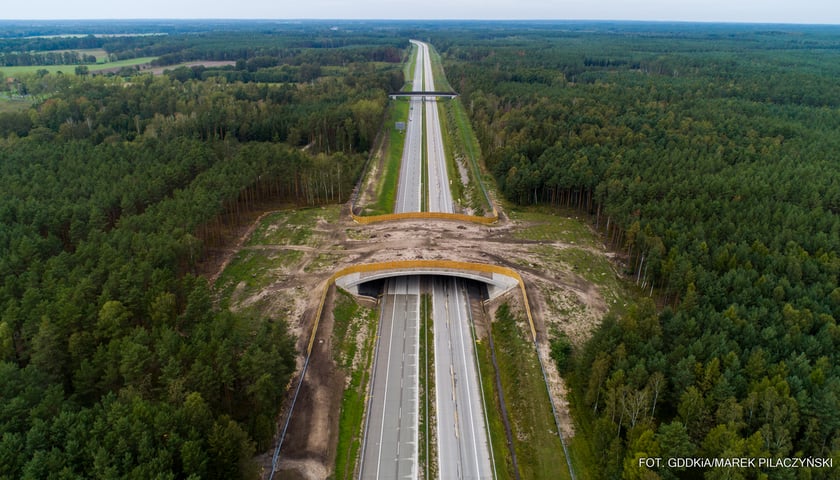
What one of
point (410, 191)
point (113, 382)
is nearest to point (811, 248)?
point (410, 191)

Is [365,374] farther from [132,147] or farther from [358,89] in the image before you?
[358,89]

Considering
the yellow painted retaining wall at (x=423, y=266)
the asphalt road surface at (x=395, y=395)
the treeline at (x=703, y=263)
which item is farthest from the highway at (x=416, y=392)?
the treeline at (x=703, y=263)

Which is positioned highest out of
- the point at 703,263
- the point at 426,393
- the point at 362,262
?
→ the point at 703,263

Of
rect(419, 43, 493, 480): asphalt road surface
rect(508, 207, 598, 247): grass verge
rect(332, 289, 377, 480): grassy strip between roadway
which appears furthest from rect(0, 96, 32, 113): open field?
rect(419, 43, 493, 480): asphalt road surface

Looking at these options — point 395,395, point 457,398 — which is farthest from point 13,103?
point 457,398

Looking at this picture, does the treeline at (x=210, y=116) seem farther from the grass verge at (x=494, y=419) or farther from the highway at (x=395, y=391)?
the grass verge at (x=494, y=419)

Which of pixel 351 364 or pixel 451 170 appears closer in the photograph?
pixel 351 364

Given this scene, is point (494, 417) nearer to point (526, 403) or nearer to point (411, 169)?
point (526, 403)
